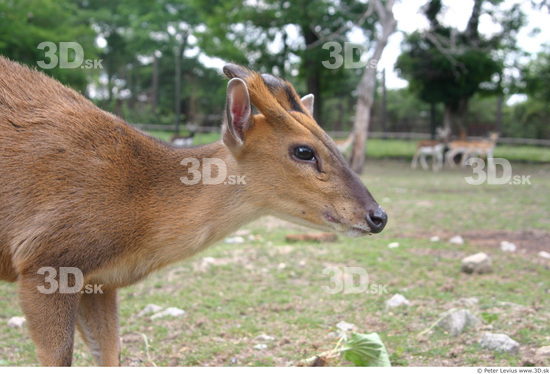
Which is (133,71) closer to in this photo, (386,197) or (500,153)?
(500,153)

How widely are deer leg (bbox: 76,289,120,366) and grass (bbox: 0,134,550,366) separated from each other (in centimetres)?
44

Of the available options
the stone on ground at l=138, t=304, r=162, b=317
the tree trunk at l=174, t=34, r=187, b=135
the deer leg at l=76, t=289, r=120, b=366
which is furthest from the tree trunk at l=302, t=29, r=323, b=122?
the deer leg at l=76, t=289, r=120, b=366

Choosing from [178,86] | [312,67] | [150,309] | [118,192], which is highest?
[312,67]

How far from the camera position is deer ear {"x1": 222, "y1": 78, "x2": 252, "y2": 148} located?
3.12m

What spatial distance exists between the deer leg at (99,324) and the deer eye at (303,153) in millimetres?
1482

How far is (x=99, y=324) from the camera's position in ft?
11.2

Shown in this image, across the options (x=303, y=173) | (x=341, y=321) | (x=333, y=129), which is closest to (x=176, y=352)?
(x=341, y=321)

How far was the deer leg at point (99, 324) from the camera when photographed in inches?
134

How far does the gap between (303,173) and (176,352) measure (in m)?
1.76

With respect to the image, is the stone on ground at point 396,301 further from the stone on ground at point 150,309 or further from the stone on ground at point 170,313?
the stone on ground at point 150,309

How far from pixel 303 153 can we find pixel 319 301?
2.29 metres

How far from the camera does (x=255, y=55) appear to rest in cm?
2588

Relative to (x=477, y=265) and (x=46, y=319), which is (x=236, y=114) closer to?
(x=46, y=319)

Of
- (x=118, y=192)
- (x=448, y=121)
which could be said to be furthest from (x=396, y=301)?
(x=448, y=121)
